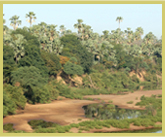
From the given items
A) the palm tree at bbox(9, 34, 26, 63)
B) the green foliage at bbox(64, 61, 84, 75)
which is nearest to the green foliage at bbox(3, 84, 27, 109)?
the palm tree at bbox(9, 34, 26, 63)

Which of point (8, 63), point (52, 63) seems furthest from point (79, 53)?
point (8, 63)

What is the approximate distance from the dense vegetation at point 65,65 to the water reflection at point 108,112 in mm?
8029

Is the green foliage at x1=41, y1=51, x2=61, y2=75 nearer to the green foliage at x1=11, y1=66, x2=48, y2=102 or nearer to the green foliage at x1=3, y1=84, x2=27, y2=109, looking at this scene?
the green foliage at x1=11, y1=66, x2=48, y2=102

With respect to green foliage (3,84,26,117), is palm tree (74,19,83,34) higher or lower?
higher

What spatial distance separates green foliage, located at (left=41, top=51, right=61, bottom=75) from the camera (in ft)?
198

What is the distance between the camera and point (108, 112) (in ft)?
132

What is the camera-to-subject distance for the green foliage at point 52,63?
60.3 m

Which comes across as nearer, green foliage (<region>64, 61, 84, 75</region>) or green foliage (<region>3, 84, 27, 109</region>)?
green foliage (<region>3, 84, 27, 109</region>)

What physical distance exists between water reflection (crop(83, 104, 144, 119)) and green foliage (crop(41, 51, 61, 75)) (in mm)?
18141

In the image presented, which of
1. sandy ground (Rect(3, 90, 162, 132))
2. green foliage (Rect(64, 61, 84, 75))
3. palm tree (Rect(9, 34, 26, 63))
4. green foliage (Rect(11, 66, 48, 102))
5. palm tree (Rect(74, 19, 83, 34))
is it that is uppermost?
palm tree (Rect(74, 19, 83, 34))

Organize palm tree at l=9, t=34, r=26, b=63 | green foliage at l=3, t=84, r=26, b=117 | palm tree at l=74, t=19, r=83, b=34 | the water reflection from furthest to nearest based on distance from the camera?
palm tree at l=74, t=19, r=83, b=34 → palm tree at l=9, t=34, r=26, b=63 → the water reflection → green foliage at l=3, t=84, r=26, b=117

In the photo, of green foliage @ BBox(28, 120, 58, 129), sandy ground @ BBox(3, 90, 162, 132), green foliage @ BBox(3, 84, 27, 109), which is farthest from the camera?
green foliage @ BBox(3, 84, 27, 109)

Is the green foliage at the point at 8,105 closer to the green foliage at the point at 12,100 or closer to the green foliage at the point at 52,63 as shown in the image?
the green foliage at the point at 12,100

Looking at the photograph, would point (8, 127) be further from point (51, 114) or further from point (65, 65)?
point (65, 65)
